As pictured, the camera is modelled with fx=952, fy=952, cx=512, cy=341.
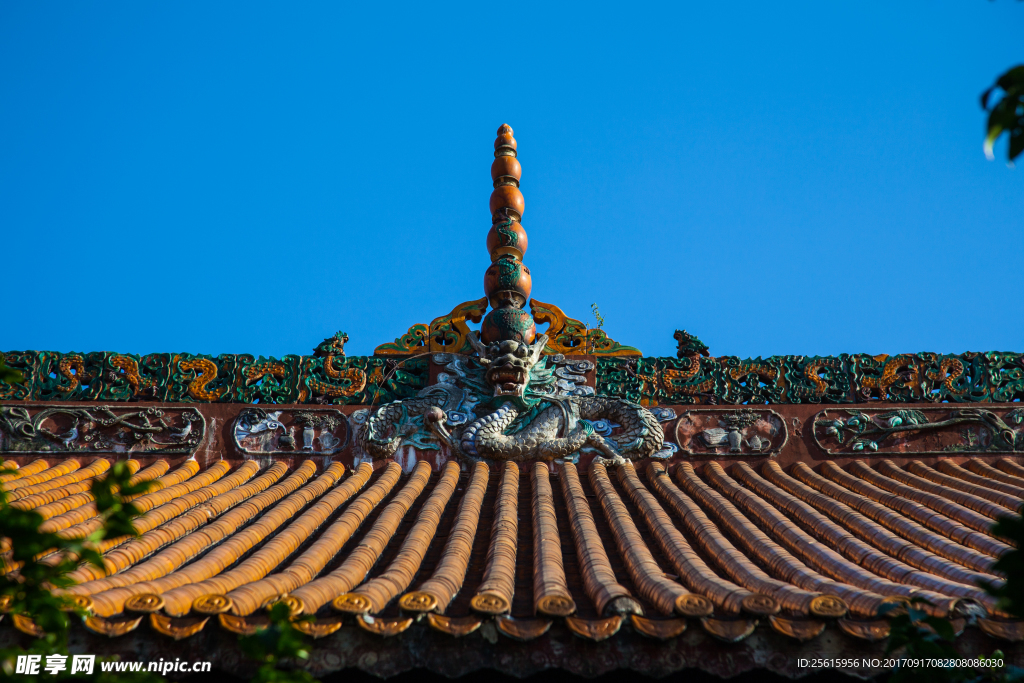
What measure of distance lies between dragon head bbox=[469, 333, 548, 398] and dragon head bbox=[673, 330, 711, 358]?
1.42 meters

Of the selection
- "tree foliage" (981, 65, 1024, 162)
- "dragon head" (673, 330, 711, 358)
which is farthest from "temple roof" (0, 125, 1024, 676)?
"tree foliage" (981, 65, 1024, 162)

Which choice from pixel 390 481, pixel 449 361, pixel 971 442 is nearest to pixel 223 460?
pixel 390 481

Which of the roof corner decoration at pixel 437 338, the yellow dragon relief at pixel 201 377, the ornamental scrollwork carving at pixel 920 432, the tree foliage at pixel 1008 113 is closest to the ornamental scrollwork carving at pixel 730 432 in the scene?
the ornamental scrollwork carving at pixel 920 432

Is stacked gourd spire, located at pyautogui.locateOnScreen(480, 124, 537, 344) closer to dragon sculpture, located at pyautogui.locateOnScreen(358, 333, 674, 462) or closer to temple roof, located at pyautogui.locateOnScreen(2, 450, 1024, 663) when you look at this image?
dragon sculpture, located at pyautogui.locateOnScreen(358, 333, 674, 462)

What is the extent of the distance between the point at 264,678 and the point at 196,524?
324 centimetres

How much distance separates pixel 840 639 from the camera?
395 centimetres

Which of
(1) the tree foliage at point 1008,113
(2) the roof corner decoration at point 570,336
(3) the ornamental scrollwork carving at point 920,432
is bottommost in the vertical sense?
(1) the tree foliage at point 1008,113

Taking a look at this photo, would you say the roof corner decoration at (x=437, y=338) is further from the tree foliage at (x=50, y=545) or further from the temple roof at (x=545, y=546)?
the tree foliage at (x=50, y=545)

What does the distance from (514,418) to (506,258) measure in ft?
5.49

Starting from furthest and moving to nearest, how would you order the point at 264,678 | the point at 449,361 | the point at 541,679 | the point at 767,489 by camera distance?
the point at 449,361 → the point at 767,489 → the point at 541,679 → the point at 264,678

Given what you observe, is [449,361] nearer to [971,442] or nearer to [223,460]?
[223,460]

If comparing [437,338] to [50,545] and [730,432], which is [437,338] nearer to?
[730,432]

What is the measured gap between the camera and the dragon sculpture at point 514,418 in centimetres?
779

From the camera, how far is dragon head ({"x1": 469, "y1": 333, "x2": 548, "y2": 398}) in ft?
26.0
